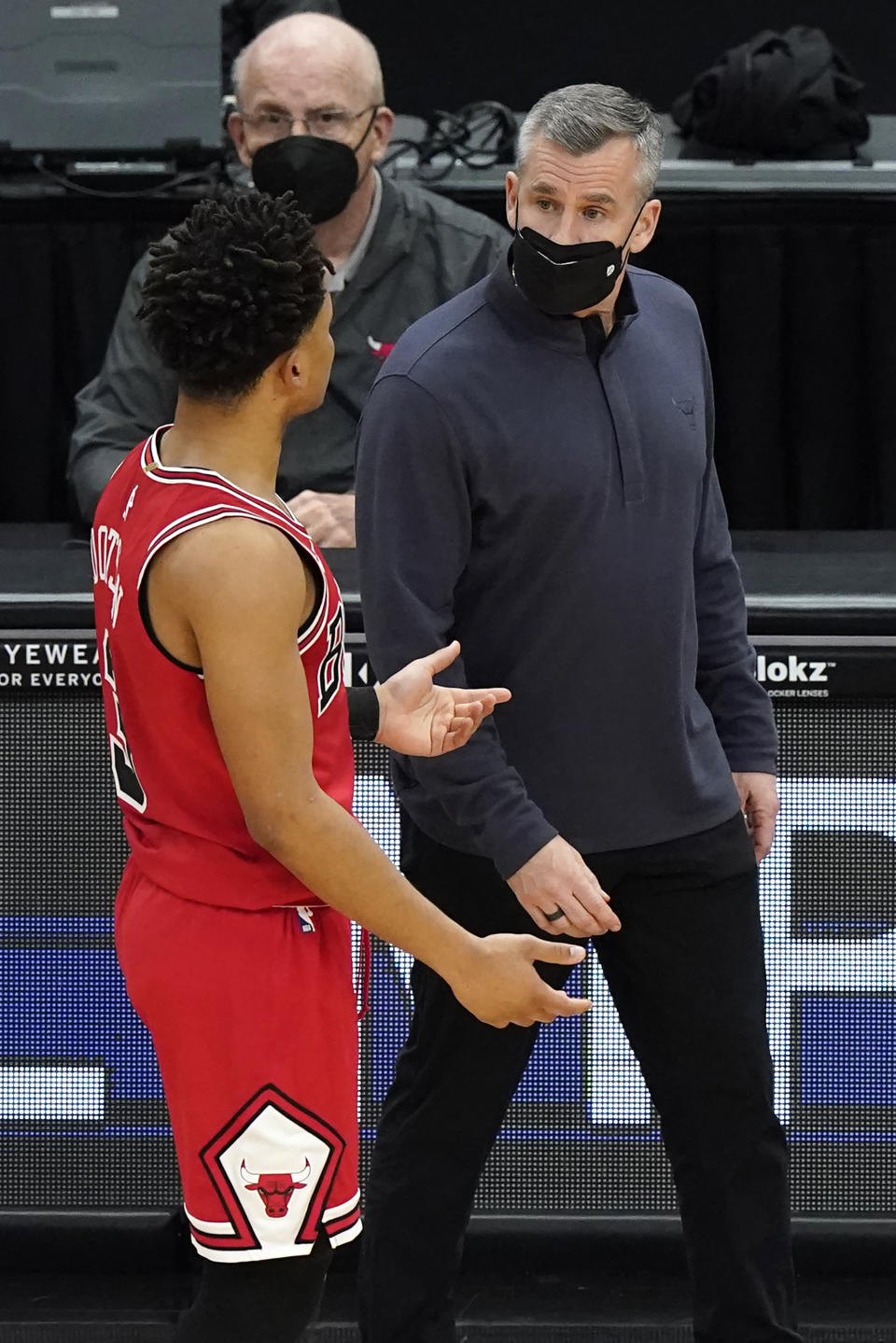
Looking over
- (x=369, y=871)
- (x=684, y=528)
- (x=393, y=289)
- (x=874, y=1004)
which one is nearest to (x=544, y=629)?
(x=684, y=528)

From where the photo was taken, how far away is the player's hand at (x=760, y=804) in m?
2.20

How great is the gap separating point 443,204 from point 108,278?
4.41ft

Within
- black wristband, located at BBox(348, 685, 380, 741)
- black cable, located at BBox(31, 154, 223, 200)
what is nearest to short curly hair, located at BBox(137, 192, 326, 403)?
black wristband, located at BBox(348, 685, 380, 741)

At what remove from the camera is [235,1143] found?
1663 millimetres

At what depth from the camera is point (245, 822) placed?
1.64 m

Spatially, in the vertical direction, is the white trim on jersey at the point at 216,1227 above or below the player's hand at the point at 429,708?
below

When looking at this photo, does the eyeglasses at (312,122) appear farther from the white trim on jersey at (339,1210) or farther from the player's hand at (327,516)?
the white trim on jersey at (339,1210)

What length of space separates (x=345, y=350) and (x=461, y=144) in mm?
1340

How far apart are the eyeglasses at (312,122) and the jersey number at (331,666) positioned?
6.48 ft

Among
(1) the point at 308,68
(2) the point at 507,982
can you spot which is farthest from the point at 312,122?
(2) the point at 507,982

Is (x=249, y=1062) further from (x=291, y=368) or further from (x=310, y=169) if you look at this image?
(x=310, y=169)

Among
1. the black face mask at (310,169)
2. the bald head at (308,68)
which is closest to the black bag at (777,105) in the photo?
the bald head at (308,68)

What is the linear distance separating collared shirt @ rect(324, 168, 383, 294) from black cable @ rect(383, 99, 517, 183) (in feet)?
3.29

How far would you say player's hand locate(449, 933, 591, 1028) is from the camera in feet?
5.32
